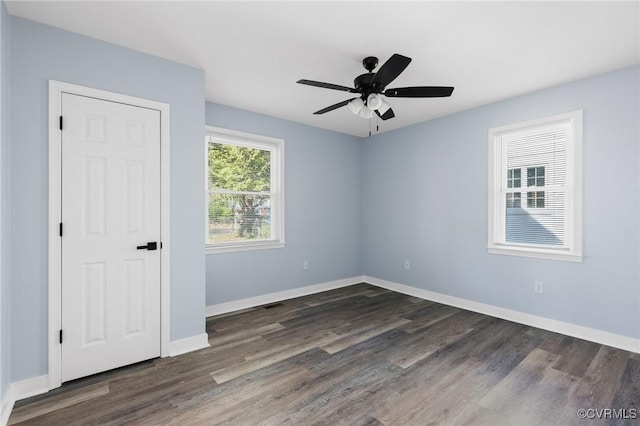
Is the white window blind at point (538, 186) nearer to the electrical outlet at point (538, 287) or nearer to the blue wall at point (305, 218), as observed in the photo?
the electrical outlet at point (538, 287)

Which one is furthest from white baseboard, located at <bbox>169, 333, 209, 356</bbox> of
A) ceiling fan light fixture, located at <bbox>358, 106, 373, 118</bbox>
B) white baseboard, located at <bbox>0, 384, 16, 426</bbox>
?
ceiling fan light fixture, located at <bbox>358, 106, 373, 118</bbox>

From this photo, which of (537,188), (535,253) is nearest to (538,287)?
(535,253)

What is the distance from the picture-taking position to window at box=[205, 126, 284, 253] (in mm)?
3826

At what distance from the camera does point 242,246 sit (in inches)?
157

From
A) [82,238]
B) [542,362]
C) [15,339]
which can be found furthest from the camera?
[542,362]

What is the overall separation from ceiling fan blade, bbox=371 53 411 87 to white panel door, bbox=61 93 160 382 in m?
1.90

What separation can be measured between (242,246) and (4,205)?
2.36 meters

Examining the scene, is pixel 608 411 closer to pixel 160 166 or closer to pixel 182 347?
pixel 182 347

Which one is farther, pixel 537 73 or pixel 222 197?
pixel 222 197

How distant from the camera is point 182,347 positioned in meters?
2.72

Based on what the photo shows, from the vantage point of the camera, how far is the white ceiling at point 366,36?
6.55 ft

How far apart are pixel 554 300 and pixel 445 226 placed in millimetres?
1463

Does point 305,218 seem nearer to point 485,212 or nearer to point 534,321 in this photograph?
point 485,212

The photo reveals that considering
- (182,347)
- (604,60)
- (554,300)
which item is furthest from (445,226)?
(182,347)
